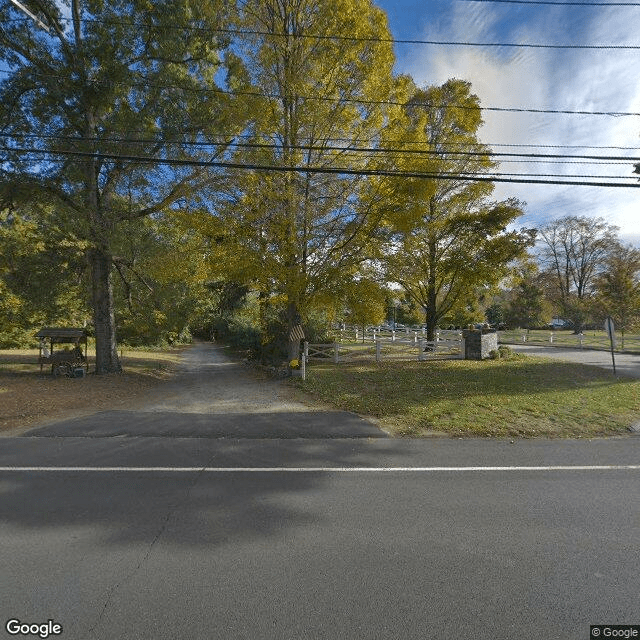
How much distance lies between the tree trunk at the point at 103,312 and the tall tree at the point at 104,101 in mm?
767

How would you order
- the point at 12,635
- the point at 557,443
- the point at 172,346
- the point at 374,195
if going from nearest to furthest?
1. the point at 12,635
2. the point at 557,443
3. the point at 374,195
4. the point at 172,346

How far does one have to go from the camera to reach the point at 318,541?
11.4 ft

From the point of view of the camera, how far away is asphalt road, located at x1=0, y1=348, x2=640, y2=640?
8.31ft

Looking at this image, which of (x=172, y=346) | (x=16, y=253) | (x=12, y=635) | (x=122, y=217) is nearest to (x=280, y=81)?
(x=122, y=217)

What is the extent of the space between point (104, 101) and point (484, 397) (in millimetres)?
14818

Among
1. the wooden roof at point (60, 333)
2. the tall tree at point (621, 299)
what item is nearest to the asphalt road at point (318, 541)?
the wooden roof at point (60, 333)

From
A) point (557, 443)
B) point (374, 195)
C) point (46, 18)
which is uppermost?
point (46, 18)

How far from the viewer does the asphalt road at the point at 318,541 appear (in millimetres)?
2533

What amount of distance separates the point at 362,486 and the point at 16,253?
15.8m

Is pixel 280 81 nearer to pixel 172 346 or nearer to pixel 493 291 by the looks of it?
pixel 493 291

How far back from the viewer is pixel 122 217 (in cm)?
1402

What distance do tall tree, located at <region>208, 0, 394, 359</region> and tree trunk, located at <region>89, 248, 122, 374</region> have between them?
6040mm

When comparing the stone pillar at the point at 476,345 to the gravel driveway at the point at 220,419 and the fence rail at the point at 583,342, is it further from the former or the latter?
the fence rail at the point at 583,342

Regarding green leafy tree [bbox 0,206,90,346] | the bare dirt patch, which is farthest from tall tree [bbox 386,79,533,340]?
green leafy tree [bbox 0,206,90,346]
